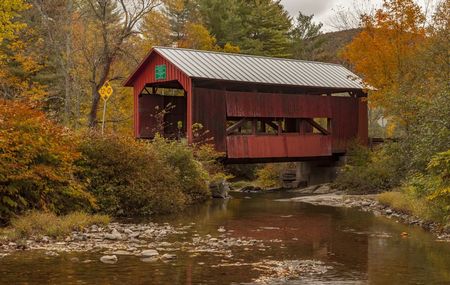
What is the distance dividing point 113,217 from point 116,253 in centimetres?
582

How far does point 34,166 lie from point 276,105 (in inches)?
549

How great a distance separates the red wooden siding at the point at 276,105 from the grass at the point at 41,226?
1197cm

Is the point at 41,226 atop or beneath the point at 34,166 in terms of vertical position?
beneath

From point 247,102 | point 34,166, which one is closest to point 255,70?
point 247,102

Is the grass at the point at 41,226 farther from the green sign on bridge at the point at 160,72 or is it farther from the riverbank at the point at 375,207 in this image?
the green sign on bridge at the point at 160,72

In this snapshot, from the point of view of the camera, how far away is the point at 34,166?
1427 centimetres

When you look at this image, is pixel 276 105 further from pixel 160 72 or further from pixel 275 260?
pixel 275 260

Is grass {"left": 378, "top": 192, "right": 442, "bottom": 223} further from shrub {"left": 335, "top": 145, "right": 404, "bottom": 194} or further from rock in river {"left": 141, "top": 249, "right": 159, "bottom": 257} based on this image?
rock in river {"left": 141, "top": 249, "right": 159, "bottom": 257}

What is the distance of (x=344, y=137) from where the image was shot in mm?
29984

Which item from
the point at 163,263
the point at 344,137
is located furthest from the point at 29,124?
the point at 344,137

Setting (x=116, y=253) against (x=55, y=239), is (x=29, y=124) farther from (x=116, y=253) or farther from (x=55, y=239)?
(x=116, y=253)

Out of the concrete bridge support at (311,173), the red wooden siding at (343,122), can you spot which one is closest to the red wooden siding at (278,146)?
the red wooden siding at (343,122)

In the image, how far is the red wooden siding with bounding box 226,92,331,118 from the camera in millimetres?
25102

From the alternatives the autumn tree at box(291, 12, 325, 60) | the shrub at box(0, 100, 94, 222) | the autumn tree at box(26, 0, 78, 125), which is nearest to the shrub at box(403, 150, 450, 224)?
the shrub at box(0, 100, 94, 222)
